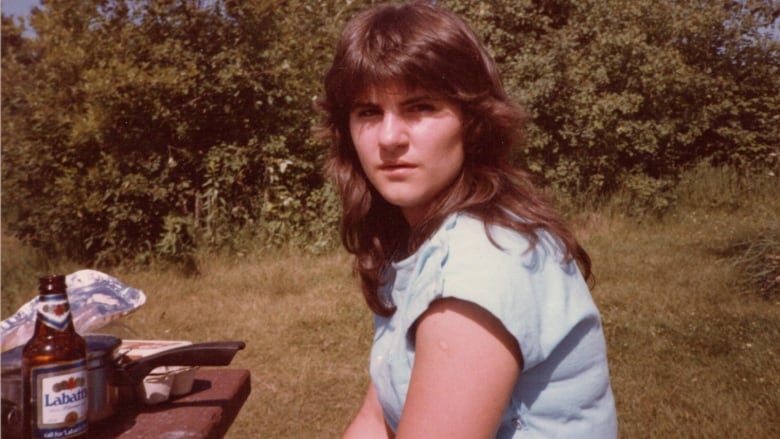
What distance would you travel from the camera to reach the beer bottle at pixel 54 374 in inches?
53.2

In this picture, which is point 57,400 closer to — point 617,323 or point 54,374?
point 54,374

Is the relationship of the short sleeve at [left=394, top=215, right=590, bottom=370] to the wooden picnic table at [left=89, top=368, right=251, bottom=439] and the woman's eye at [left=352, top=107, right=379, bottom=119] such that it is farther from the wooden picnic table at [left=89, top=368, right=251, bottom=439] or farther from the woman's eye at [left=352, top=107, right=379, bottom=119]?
the wooden picnic table at [left=89, top=368, right=251, bottom=439]

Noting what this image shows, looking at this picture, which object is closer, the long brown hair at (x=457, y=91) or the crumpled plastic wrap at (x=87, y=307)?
the long brown hair at (x=457, y=91)

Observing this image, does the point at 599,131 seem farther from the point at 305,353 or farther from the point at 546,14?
the point at 305,353

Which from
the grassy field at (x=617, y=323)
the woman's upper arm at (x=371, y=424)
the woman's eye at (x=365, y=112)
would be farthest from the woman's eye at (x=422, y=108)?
the grassy field at (x=617, y=323)

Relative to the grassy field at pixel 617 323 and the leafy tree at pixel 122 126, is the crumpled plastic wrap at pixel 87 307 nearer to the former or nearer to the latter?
the grassy field at pixel 617 323

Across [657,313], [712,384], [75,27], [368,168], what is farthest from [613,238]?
[368,168]

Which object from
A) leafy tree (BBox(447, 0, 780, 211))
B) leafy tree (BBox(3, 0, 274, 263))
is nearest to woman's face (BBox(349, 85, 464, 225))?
leafy tree (BBox(3, 0, 274, 263))

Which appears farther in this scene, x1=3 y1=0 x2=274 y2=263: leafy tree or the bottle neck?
x1=3 y1=0 x2=274 y2=263: leafy tree

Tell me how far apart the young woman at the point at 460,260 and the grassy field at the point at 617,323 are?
4.05ft

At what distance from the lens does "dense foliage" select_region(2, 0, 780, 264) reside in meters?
6.73

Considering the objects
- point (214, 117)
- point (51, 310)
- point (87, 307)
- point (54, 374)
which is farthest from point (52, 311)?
point (214, 117)

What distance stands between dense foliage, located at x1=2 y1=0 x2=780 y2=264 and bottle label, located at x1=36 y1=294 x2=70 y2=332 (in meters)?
5.59

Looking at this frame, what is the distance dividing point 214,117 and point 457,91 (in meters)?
6.04
